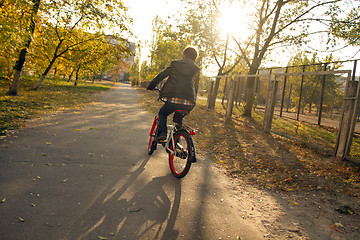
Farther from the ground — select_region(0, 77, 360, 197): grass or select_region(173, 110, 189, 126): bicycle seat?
select_region(173, 110, 189, 126): bicycle seat

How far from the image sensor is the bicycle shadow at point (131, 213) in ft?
8.33

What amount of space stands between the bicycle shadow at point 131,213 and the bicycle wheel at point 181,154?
13.5 inches

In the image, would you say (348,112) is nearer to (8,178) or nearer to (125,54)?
(8,178)

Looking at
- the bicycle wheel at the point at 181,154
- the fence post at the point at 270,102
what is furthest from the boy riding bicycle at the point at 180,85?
the fence post at the point at 270,102

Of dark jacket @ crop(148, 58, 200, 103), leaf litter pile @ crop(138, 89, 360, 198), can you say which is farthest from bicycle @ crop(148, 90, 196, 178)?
leaf litter pile @ crop(138, 89, 360, 198)

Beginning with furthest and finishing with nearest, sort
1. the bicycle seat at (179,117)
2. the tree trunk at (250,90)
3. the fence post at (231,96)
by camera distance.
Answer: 1. the tree trunk at (250,90)
2. the fence post at (231,96)
3. the bicycle seat at (179,117)

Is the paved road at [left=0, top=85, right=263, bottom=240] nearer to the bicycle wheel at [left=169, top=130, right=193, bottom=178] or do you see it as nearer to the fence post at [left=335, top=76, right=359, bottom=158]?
the bicycle wheel at [left=169, top=130, right=193, bottom=178]

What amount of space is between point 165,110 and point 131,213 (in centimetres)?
207

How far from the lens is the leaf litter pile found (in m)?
4.80

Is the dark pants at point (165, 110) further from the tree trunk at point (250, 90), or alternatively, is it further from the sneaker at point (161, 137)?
the tree trunk at point (250, 90)

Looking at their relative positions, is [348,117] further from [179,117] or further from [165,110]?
[165,110]

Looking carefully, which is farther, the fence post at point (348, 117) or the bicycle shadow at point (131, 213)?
the fence post at point (348, 117)

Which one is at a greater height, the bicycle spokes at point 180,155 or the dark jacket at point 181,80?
the dark jacket at point 181,80

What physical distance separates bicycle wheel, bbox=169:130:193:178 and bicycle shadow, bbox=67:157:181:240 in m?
0.34
